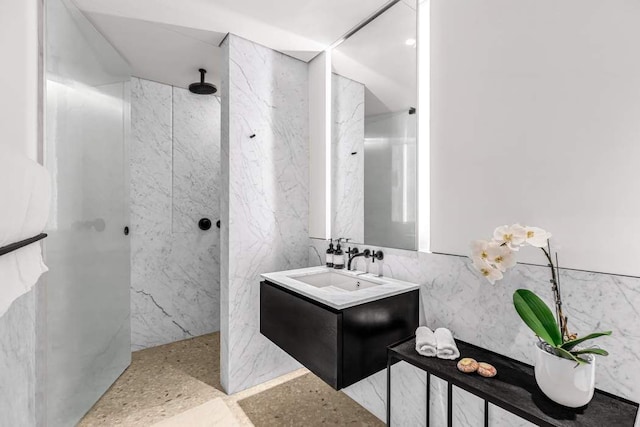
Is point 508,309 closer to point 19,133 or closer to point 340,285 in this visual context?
point 340,285

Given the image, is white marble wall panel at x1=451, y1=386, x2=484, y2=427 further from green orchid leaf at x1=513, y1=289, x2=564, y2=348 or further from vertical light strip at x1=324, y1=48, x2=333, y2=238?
vertical light strip at x1=324, y1=48, x2=333, y2=238

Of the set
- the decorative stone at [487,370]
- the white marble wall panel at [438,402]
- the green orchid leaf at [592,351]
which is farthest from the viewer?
the white marble wall panel at [438,402]

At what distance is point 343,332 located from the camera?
131 centimetres

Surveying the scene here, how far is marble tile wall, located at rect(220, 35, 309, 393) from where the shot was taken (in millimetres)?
2012

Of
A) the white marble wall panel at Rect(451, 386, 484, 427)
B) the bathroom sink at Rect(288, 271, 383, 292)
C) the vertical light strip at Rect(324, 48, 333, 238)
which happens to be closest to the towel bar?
the bathroom sink at Rect(288, 271, 383, 292)

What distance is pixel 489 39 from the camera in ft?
4.31

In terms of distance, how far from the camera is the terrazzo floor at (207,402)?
174 centimetres

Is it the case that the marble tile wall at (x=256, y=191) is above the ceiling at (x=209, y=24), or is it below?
below

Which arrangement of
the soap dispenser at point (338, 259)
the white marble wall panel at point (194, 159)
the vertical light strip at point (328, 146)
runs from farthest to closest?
the white marble wall panel at point (194, 159), the vertical light strip at point (328, 146), the soap dispenser at point (338, 259)

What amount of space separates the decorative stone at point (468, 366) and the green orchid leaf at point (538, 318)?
0.87ft

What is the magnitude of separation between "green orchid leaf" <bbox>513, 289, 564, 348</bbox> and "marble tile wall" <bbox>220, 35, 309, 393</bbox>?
157 centimetres

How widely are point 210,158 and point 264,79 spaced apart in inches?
43.8

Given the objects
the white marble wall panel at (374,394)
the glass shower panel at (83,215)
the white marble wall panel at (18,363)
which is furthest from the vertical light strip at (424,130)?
the glass shower panel at (83,215)

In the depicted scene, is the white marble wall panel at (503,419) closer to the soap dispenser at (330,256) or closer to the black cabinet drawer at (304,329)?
the black cabinet drawer at (304,329)
